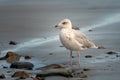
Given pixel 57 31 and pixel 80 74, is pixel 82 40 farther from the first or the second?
pixel 57 31

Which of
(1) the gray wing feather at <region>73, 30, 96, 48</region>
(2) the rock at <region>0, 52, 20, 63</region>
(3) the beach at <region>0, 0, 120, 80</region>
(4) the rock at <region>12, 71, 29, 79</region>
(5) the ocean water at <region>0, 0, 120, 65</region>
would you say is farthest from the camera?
(5) the ocean water at <region>0, 0, 120, 65</region>

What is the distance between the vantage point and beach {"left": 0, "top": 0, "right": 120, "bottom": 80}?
1289 cm

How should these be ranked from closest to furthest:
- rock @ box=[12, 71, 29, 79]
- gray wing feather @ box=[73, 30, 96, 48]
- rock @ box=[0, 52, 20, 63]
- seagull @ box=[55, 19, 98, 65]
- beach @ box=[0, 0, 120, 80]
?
1. rock @ box=[12, 71, 29, 79]
2. beach @ box=[0, 0, 120, 80]
3. seagull @ box=[55, 19, 98, 65]
4. gray wing feather @ box=[73, 30, 96, 48]
5. rock @ box=[0, 52, 20, 63]

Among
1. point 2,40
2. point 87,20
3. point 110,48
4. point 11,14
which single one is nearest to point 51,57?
point 110,48

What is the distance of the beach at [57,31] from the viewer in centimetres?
1289

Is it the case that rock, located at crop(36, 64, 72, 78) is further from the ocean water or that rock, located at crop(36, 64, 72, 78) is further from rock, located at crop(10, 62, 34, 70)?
the ocean water

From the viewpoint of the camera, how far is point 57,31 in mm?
17672

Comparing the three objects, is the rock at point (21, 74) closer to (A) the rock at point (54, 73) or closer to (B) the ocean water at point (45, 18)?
Result: (A) the rock at point (54, 73)

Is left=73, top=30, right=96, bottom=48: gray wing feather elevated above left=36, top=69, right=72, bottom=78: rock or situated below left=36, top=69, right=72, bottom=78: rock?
above

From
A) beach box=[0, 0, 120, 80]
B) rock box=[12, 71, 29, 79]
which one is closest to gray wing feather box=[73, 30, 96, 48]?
beach box=[0, 0, 120, 80]

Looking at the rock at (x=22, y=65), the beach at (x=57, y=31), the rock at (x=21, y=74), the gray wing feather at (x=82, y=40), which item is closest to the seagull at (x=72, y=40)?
the gray wing feather at (x=82, y=40)

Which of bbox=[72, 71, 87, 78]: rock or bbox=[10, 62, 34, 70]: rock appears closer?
bbox=[72, 71, 87, 78]: rock

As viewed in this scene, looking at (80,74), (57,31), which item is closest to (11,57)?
(80,74)

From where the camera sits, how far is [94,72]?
1184 cm
